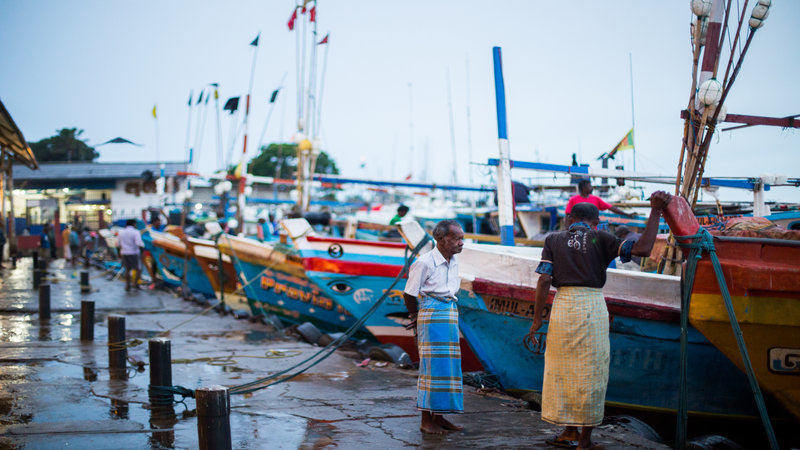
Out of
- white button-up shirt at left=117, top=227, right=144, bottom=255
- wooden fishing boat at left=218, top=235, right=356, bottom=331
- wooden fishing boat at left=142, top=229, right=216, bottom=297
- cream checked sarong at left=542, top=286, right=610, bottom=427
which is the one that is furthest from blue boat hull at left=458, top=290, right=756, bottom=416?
white button-up shirt at left=117, top=227, right=144, bottom=255

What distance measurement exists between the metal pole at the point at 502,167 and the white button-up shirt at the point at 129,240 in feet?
35.3

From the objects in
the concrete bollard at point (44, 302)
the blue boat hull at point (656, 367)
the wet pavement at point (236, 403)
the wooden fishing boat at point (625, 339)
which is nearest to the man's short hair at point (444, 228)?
the wooden fishing boat at point (625, 339)

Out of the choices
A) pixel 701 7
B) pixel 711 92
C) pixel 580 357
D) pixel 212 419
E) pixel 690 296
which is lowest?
pixel 212 419

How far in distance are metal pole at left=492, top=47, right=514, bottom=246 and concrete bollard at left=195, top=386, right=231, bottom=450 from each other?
15.7 feet

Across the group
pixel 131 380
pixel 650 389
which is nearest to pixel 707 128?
pixel 650 389

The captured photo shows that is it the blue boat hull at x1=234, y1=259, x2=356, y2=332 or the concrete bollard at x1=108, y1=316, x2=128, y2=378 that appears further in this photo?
the blue boat hull at x1=234, y1=259, x2=356, y2=332

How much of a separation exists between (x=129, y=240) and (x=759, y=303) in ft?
46.9

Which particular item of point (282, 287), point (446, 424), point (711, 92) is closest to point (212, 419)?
point (446, 424)

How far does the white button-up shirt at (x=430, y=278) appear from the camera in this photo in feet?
14.8

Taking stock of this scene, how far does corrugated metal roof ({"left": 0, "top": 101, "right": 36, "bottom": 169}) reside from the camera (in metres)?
Result: 11.6

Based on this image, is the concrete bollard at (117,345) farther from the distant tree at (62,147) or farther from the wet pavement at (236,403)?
the distant tree at (62,147)

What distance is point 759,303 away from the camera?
4328 millimetres

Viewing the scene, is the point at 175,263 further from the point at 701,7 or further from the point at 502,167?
the point at 701,7

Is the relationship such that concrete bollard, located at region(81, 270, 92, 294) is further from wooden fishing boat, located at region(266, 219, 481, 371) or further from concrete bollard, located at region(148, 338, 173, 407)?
concrete bollard, located at region(148, 338, 173, 407)
